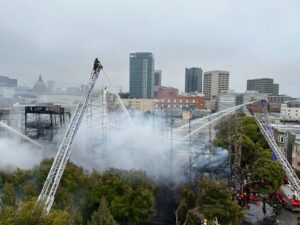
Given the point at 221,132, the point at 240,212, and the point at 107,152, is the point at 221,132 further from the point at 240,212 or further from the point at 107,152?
the point at 240,212

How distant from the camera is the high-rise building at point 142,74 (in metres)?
114

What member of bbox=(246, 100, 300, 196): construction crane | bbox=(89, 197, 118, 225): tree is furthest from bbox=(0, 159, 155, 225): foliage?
bbox=(246, 100, 300, 196): construction crane

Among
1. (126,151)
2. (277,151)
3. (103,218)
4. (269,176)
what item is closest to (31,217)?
(103,218)

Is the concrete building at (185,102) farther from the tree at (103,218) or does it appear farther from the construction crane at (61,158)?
the tree at (103,218)

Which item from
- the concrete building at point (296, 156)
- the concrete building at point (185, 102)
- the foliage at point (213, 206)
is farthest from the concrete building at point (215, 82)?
the foliage at point (213, 206)

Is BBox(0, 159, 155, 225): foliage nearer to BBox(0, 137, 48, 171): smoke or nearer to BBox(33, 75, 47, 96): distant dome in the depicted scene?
BBox(0, 137, 48, 171): smoke

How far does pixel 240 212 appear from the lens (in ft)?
51.4

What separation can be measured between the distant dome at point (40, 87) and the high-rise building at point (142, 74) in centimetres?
3084

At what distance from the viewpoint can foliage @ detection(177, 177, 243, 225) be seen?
15.3 m

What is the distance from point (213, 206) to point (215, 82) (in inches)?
4862

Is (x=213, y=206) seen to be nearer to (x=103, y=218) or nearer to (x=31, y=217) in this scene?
(x=103, y=218)

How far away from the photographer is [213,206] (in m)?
15.4

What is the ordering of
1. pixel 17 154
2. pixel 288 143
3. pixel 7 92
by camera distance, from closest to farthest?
pixel 17 154 < pixel 288 143 < pixel 7 92

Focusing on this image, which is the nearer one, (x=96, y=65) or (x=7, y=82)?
(x=96, y=65)
